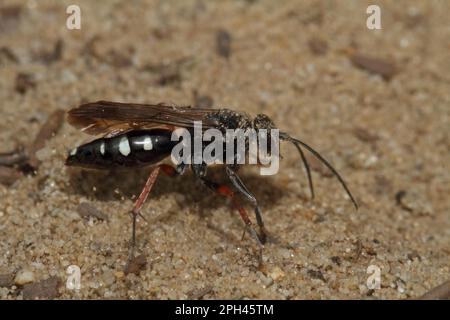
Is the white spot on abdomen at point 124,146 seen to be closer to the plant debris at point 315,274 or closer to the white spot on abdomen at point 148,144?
the white spot on abdomen at point 148,144

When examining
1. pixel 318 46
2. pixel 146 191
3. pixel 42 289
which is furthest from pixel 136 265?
pixel 318 46

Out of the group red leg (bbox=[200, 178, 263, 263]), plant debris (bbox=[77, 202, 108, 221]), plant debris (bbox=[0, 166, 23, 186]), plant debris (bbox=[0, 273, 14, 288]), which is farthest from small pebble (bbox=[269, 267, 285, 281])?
plant debris (bbox=[0, 166, 23, 186])

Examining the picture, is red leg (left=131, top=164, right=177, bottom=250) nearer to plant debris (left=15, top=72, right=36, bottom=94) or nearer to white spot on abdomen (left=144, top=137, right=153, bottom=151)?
white spot on abdomen (left=144, top=137, right=153, bottom=151)

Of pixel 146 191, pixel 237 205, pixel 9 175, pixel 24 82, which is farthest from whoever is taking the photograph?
pixel 24 82

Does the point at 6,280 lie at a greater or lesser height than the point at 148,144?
lesser

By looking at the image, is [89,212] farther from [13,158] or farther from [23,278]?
[13,158]

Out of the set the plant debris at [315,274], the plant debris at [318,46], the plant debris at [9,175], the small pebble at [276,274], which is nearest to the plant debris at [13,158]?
the plant debris at [9,175]

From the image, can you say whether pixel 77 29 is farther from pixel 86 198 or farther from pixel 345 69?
pixel 345 69
